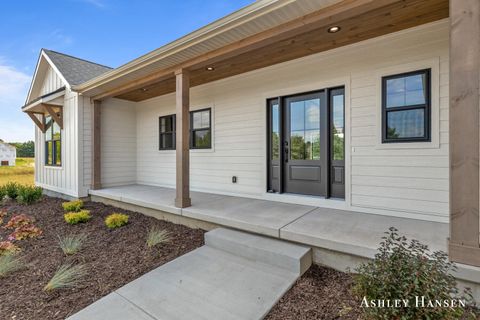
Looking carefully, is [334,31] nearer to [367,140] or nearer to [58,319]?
[367,140]

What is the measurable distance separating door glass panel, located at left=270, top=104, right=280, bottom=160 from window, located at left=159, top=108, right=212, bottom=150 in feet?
5.58

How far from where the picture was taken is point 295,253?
262 centimetres

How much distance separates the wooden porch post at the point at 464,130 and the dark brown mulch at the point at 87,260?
2.95 meters

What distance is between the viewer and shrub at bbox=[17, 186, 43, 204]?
6266 millimetres

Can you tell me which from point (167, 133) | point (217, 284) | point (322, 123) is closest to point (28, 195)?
point (167, 133)

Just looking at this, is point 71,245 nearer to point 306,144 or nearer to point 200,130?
point 200,130

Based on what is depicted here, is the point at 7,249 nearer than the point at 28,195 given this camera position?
Yes

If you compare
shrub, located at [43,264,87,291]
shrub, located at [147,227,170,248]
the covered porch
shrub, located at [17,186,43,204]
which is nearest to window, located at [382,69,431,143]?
the covered porch

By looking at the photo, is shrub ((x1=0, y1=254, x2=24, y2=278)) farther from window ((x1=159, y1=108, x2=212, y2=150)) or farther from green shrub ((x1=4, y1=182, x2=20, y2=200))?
green shrub ((x1=4, y1=182, x2=20, y2=200))

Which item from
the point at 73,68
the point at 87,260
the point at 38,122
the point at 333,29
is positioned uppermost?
the point at 73,68

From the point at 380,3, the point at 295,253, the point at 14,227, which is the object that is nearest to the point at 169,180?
the point at 14,227

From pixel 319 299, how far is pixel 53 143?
27.7 feet

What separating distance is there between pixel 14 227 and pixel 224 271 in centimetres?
429

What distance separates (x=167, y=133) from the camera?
6.79 metres
